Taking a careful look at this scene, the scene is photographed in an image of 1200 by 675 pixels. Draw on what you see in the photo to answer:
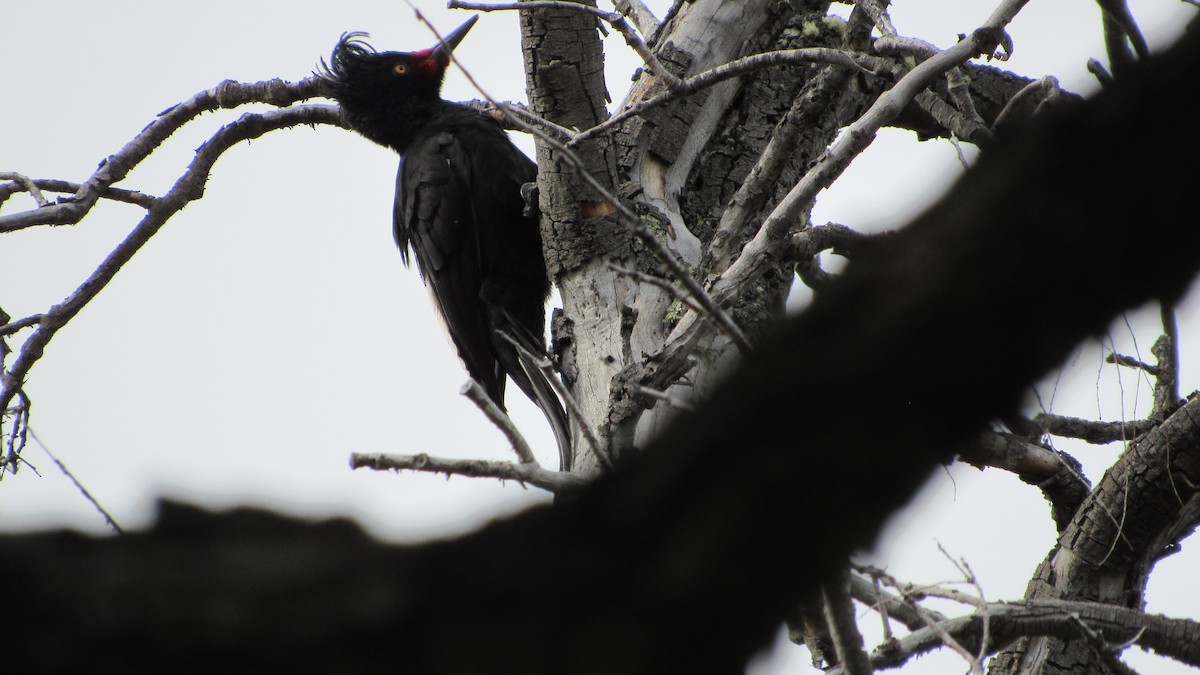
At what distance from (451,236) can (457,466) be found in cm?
267

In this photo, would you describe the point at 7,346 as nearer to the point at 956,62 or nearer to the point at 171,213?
the point at 171,213

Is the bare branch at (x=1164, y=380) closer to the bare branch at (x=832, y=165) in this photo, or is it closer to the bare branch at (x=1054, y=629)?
the bare branch at (x=1054, y=629)

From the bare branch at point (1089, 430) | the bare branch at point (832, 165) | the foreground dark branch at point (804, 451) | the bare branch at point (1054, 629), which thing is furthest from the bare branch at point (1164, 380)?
the foreground dark branch at point (804, 451)

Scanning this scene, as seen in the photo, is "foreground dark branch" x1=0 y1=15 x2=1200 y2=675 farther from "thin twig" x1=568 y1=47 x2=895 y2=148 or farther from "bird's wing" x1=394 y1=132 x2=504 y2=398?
"bird's wing" x1=394 y1=132 x2=504 y2=398

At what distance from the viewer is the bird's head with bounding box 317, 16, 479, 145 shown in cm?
434

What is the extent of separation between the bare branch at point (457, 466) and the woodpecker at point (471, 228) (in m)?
2.24

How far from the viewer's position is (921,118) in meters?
3.88

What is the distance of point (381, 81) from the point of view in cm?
440

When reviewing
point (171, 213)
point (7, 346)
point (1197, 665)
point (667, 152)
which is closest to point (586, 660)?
point (1197, 665)

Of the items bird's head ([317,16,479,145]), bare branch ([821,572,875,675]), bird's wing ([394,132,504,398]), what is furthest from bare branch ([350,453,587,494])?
bird's head ([317,16,479,145])

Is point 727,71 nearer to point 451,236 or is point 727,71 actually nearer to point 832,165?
point 832,165

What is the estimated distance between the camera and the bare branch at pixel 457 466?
1.38m

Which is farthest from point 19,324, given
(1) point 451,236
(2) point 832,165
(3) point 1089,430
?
(3) point 1089,430

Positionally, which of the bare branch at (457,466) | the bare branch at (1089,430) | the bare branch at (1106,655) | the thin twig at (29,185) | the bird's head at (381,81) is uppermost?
the bird's head at (381,81)
